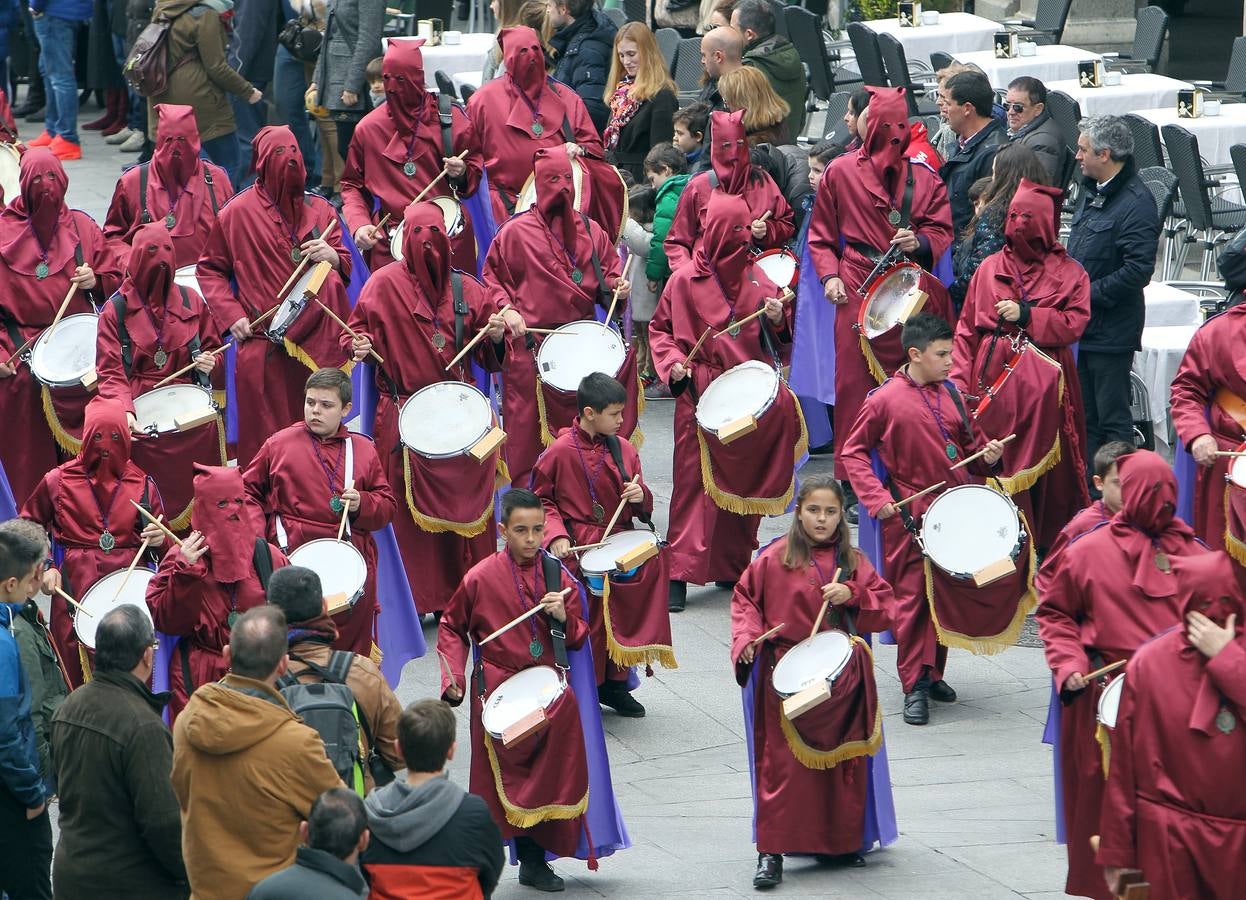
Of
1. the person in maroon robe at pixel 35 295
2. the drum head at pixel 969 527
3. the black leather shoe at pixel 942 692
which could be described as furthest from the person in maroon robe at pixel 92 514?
the black leather shoe at pixel 942 692

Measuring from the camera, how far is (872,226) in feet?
38.5

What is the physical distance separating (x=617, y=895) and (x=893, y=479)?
271 cm

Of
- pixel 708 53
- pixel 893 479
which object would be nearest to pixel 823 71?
pixel 708 53

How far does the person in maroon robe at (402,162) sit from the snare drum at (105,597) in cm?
415

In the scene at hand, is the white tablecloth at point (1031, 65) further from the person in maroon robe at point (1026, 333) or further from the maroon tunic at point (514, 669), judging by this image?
the maroon tunic at point (514, 669)

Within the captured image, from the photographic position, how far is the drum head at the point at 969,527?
9477 millimetres

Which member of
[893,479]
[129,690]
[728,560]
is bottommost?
[728,560]

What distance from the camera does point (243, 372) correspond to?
11625 millimetres

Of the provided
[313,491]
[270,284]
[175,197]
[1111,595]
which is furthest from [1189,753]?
[175,197]

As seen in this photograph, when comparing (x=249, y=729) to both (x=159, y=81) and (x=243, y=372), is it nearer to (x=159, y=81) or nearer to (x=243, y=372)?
(x=243, y=372)

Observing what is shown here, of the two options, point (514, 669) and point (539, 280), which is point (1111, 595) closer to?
point (514, 669)

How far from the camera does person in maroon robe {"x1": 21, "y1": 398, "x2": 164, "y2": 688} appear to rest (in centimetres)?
931

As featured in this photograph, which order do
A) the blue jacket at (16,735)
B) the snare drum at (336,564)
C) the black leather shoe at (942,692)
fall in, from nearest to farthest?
the blue jacket at (16,735), the snare drum at (336,564), the black leather shoe at (942,692)

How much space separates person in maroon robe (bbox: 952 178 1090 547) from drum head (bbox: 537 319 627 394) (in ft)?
6.00
